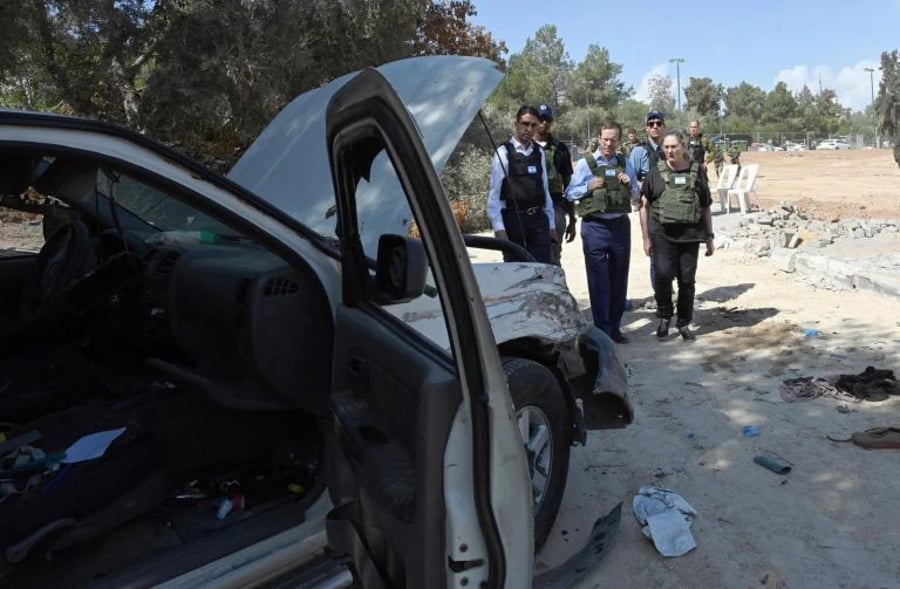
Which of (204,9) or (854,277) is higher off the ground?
(204,9)

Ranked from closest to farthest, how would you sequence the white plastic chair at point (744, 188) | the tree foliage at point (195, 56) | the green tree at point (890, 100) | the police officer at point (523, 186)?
the police officer at point (523, 186), the tree foliage at point (195, 56), the white plastic chair at point (744, 188), the green tree at point (890, 100)

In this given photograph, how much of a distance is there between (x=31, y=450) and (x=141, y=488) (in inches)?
23.2

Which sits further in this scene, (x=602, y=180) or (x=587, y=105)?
(x=587, y=105)

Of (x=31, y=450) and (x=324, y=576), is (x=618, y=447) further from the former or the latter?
(x=31, y=450)

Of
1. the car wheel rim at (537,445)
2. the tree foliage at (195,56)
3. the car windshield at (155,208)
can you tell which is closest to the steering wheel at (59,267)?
the car windshield at (155,208)

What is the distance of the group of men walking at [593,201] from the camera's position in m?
5.83

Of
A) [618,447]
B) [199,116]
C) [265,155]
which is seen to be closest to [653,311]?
[618,447]

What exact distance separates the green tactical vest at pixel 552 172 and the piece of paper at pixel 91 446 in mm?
4601

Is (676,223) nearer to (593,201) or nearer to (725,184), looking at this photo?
(593,201)

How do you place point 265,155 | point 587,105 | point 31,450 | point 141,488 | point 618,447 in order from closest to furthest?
point 141,488 → point 31,450 → point 265,155 → point 618,447 → point 587,105

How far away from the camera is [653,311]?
7613 millimetres

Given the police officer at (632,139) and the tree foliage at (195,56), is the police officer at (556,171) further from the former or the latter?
the tree foliage at (195,56)

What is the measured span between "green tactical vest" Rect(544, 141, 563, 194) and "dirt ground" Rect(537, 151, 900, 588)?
1.56m

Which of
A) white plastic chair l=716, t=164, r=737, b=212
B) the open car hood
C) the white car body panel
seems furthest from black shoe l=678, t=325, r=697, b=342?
white plastic chair l=716, t=164, r=737, b=212
